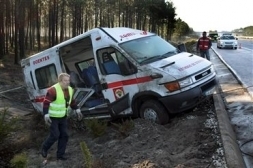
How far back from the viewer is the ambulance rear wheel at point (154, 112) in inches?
306

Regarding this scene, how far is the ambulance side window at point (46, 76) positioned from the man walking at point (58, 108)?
3237 millimetres

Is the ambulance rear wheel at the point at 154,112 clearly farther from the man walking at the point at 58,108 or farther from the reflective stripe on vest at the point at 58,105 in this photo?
the reflective stripe on vest at the point at 58,105

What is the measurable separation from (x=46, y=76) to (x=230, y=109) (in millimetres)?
5050

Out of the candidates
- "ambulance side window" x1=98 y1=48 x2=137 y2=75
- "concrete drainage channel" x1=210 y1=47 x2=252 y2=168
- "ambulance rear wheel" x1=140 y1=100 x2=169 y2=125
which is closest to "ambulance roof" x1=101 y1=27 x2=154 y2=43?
"ambulance side window" x1=98 y1=48 x2=137 y2=75

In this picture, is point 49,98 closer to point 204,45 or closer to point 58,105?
point 58,105

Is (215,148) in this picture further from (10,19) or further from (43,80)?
(10,19)

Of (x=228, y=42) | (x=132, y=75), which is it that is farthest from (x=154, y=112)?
(x=228, y=42)

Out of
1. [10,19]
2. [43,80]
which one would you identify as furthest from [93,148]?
[10,19]

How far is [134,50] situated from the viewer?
8.33 m

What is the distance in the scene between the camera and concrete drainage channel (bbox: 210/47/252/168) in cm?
548

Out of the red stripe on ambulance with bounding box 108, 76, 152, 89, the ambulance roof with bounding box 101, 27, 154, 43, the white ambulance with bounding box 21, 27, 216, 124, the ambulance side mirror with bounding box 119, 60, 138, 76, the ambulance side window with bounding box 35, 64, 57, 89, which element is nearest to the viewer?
the white ambulance with bounding box 21, 27, 216, 124

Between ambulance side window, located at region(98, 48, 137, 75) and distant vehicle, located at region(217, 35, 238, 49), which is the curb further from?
distant vehicle, located at region(217, 35, 238, 49)

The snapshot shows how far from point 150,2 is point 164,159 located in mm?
50417

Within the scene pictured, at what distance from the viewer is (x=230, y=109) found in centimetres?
910
